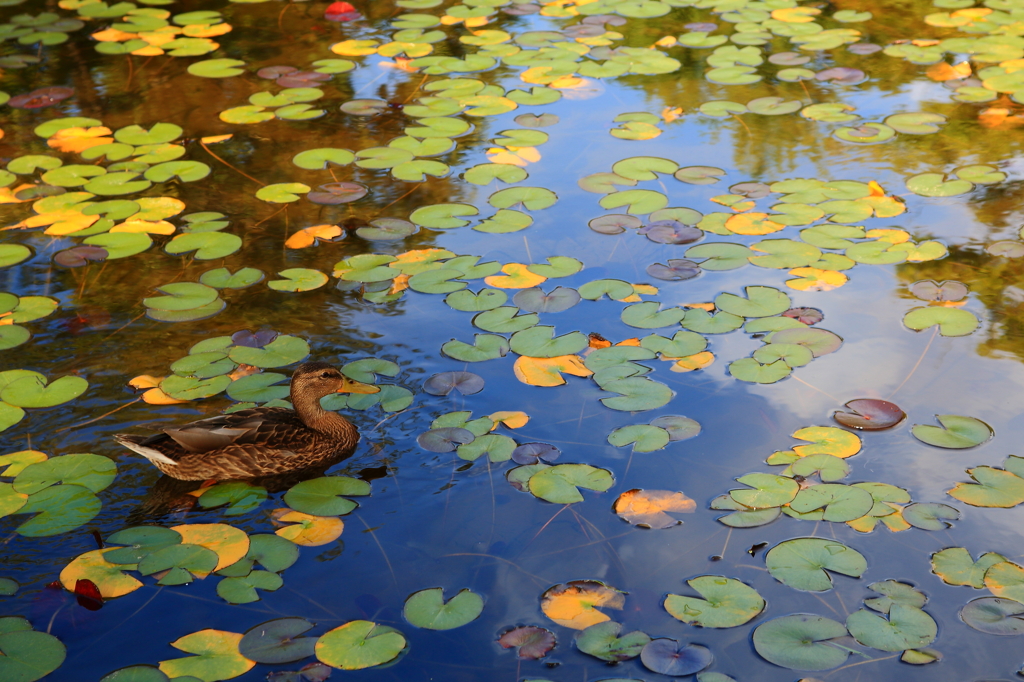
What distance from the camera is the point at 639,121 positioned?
238 inches

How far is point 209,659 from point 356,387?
1.28 m

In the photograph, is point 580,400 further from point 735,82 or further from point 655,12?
point 655,12

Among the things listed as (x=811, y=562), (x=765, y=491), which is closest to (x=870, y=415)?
(x=765, y=491)

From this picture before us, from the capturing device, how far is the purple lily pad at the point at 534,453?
334 centimetres

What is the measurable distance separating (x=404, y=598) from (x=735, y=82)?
5071mm

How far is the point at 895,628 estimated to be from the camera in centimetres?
261

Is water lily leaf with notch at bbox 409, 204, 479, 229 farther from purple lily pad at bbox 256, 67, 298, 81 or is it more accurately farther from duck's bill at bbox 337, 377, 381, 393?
purple lily pad at bbox 256, 67, 298, 81

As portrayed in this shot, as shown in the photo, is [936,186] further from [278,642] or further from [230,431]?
[278,642]

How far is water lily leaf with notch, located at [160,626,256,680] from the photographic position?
254 centimetres

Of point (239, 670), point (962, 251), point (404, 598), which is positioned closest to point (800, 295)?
point (962, 251)

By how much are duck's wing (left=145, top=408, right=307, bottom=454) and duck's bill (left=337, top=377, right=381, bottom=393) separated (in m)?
0.24

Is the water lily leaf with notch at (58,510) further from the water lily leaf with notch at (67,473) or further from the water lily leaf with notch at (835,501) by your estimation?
the water lily leaf with notch at (835,501)

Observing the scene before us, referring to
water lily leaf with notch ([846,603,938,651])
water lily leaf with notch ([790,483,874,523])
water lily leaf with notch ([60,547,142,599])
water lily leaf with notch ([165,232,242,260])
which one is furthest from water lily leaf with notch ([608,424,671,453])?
water lily leaf with notch ([165,232,242,260])

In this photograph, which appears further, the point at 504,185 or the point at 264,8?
the point at 264,8
